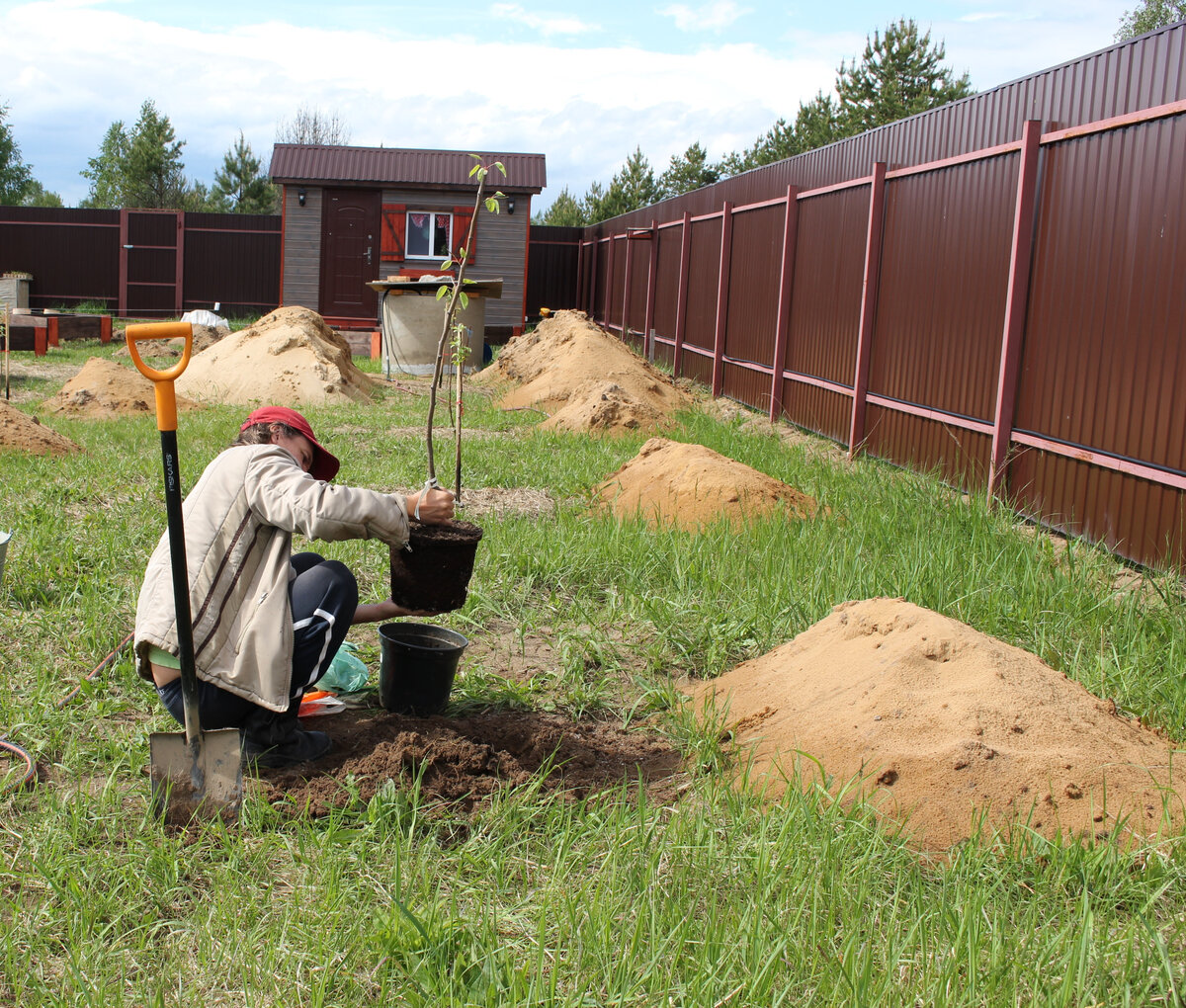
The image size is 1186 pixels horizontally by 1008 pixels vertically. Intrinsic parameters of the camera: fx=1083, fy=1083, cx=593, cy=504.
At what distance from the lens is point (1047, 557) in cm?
487

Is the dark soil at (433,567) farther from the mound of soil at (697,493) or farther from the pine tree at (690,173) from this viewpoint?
the pine tree at (690,173)

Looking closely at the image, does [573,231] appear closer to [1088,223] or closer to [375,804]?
[1088,223]

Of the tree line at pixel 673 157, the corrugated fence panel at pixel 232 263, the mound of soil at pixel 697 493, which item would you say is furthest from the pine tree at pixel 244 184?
the mound of soil at pixel 697 493

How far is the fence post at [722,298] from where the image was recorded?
13453 millimetres

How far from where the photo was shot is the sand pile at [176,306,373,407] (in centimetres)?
1333

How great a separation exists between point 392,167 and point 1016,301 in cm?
1870

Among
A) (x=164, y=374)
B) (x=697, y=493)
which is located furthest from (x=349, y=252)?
(x=164, y=374)

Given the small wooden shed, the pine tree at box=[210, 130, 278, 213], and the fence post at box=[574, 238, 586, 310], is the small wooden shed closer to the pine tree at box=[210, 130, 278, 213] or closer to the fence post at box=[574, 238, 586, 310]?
the fence post at box=[574, 238, 586, 310]

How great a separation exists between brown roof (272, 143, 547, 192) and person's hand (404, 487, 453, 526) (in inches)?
807

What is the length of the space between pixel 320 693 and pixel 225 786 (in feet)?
3.15

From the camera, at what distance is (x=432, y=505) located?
10.1ft

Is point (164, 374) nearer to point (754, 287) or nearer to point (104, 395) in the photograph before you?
point (104, 395)

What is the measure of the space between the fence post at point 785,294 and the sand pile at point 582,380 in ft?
3.86

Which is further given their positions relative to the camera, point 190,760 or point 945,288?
point 945,288
